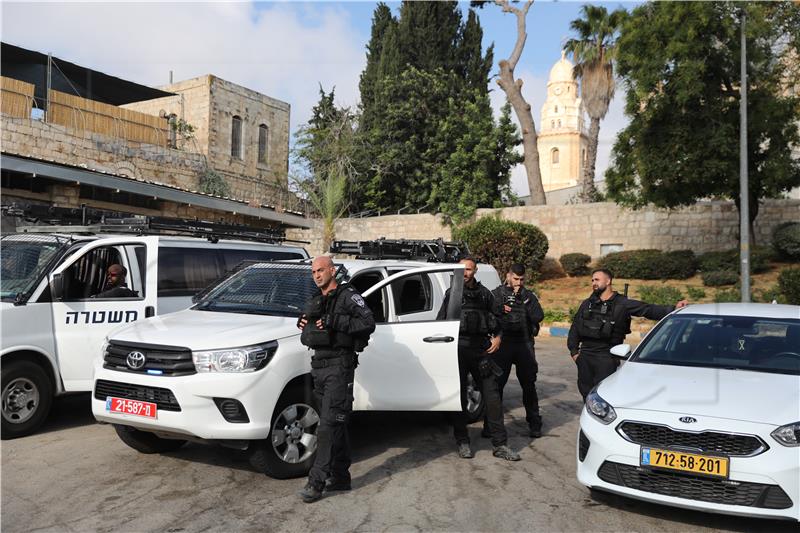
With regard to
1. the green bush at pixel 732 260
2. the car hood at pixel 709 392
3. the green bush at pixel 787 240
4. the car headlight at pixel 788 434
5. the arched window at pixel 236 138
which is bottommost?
the car headlight at pixel 788 434

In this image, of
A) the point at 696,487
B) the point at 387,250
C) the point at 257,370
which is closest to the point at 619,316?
the point at 696,487

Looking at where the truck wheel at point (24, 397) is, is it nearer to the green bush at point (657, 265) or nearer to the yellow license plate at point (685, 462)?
the yellow license plate at point (685, 462)

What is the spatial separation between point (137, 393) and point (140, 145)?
21879 millimetres

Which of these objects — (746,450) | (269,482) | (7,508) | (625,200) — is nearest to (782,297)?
(625,200)

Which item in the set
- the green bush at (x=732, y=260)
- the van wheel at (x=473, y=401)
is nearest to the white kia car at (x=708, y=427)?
the van wheel at (x=473, y=401)

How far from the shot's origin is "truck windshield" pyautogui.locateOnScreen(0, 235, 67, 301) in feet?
22.4

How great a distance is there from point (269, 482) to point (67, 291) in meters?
3.21

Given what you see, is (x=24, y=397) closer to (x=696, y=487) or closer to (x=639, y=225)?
(x=696, y=487)

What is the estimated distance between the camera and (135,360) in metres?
5.33

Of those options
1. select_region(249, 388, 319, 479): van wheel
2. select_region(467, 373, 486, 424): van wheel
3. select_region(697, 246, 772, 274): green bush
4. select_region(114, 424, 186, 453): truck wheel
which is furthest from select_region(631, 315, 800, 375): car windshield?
select_region(697, 246, 772, 274): green bush

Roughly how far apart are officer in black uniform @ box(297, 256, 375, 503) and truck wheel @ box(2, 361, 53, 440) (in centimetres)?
316

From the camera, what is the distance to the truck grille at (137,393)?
201 inches

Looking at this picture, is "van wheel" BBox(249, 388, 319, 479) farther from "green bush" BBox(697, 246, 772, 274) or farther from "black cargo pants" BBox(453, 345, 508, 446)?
"green bush" BBox(697, 246, 772, 274)

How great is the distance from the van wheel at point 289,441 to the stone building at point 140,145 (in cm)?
1138
